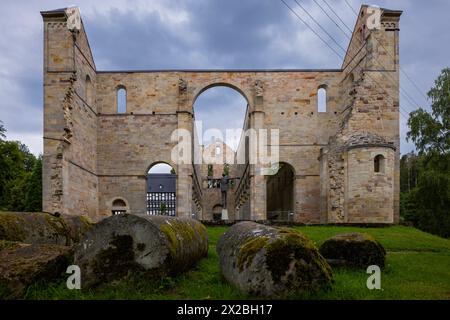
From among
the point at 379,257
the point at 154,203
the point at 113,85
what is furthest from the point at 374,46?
the point at 154,203

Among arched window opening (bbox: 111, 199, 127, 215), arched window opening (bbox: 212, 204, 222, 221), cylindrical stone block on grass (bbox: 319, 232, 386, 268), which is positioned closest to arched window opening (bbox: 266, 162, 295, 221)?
arched window opening (bbox: 212, 204, 222, 221)

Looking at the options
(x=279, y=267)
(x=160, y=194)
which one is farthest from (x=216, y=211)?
(x=279, y=267)

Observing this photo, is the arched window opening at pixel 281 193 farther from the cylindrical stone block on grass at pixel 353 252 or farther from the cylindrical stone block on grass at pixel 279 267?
the cylindrical stone block on grass at pixel 279 267

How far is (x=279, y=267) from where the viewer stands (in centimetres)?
432

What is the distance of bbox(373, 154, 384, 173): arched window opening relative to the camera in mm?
18969

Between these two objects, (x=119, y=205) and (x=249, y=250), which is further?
(x=119, y=205)

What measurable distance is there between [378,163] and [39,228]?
16908 mm

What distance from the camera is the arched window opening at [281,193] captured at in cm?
3100

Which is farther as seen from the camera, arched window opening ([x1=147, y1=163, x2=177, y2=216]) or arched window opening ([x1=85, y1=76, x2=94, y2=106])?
arched window opening ([x1=147, y1=163, x2=177, y2=216])

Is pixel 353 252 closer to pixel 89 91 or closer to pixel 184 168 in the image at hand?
pixel 184 168

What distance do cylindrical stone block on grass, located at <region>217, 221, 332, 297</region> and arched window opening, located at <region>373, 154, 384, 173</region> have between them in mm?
15671

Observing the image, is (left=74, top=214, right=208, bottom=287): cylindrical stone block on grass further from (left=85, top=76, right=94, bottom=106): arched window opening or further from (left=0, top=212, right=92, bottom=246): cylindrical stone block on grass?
(left=85, top=76, right=94, bottom=106): arched window opening

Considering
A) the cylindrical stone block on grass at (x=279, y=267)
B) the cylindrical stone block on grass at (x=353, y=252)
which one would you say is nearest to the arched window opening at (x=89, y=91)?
the cylindrical stone block on grass at (x=353, y=252)

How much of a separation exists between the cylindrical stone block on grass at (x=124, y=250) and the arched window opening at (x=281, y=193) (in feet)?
74.1
